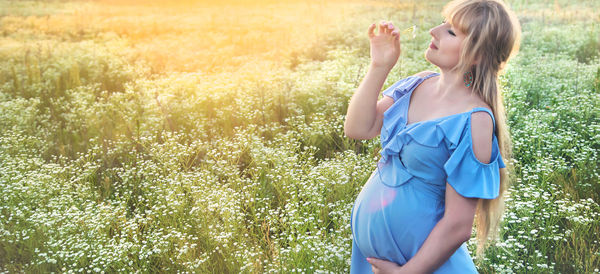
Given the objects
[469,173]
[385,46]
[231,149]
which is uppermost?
[385,46]

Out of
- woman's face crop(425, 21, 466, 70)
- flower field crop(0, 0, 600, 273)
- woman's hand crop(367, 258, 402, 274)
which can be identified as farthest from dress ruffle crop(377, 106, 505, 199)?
flower field crop(0, 0, 600, 273)

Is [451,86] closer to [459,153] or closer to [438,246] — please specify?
[459,153]

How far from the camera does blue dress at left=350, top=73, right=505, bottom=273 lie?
1.69 m

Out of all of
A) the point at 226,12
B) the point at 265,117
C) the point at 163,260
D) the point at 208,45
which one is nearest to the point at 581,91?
the point at 265,117

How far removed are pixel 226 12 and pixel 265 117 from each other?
10729 millimetres

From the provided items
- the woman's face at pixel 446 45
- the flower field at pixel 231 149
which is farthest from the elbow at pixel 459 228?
the flower field at pixel 231 149

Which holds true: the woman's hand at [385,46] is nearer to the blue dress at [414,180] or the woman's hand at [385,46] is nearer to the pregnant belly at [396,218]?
the blue dress at [414,180]

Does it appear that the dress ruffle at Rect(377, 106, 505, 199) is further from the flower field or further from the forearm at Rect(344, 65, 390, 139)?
the flower field

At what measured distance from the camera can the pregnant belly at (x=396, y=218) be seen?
187 cm

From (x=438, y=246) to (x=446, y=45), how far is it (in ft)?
2.52

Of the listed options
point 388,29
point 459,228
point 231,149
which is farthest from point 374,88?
point 231,149

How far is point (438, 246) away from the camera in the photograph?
1749mm

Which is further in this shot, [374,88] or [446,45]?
[374,88]

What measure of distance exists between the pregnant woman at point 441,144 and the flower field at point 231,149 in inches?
44.3
